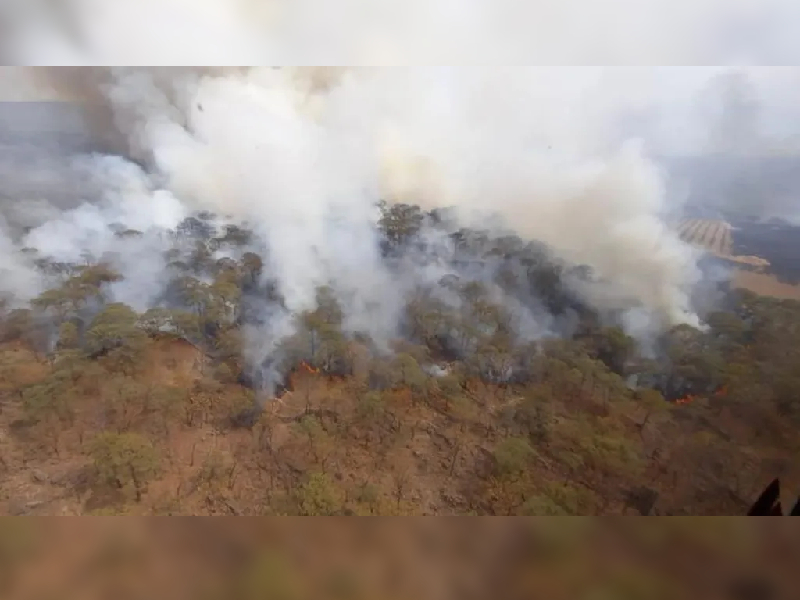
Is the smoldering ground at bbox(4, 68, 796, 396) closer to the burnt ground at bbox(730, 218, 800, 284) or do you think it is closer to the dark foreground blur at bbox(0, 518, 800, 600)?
the burnt ground at bbox(730, 218, 800, 284)

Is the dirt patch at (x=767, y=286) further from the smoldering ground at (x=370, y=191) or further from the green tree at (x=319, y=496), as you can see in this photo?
the green tree at (x=319, y=496)

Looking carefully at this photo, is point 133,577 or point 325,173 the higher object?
point 325,173

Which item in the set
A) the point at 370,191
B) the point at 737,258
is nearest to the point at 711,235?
the point at 737,258

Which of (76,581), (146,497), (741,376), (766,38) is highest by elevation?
(766,38)

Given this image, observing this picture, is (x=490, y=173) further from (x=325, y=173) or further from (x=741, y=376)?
(x=741, y=376)

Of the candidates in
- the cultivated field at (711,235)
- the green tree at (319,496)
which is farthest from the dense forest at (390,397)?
the cultivated field at (711,235)

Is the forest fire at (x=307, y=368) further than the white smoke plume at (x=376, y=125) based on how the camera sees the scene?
Yes

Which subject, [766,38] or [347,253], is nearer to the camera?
[766,38]

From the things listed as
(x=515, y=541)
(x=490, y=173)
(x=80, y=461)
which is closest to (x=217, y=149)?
(x=490, y=173)
